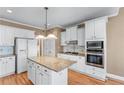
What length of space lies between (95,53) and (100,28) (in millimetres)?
937

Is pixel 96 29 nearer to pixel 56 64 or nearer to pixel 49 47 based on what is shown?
pixel 56 64

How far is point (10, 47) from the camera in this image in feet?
12.8

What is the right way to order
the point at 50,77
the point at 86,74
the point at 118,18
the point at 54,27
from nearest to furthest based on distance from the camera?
the point at 50,77 → the point at 118,18 → the point at 86,74 → the point at 54,27

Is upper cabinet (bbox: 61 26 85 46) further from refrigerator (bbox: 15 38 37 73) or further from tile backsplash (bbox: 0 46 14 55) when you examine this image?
tile backsplash (bbox: 0 46 14 55)

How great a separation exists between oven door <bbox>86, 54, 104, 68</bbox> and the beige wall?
62 centimetres

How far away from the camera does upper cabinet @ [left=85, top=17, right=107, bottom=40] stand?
2969mm

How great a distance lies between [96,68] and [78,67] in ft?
2.96

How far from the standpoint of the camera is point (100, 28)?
3051 mm

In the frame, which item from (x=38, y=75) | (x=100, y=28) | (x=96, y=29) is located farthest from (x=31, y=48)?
(x=100, y=28)

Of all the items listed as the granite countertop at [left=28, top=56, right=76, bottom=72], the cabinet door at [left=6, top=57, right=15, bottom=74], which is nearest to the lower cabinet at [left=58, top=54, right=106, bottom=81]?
the granite countertop at [left=28, top=56, right=76, bottom=72]

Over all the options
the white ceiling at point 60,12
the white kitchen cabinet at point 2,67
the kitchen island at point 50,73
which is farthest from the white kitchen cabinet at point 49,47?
the kitchen island at point 50,73
